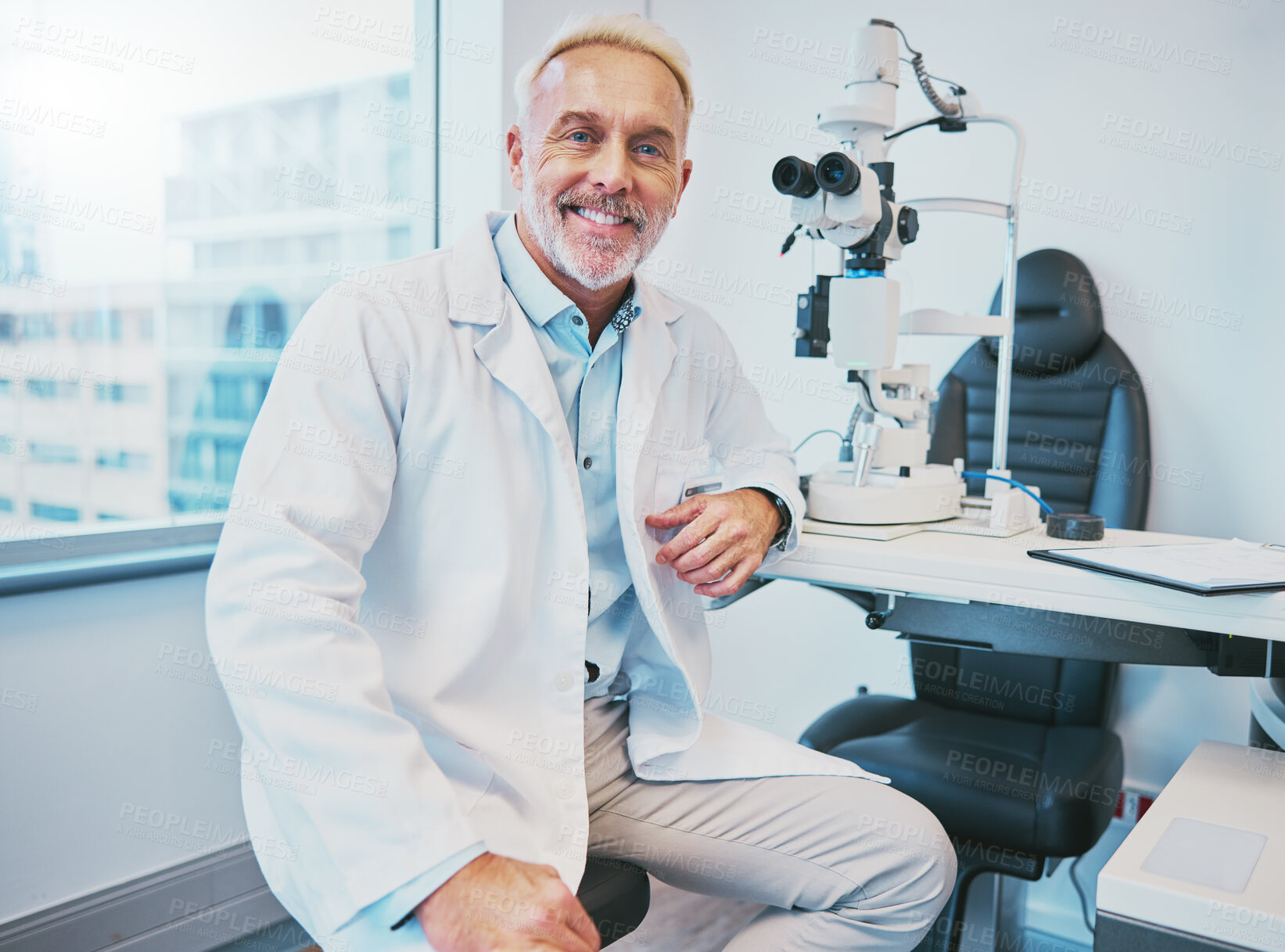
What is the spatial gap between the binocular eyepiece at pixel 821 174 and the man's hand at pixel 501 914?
882 millimetres

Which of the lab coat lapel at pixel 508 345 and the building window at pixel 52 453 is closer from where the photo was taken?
the lab coat lapel at pixel 508 345

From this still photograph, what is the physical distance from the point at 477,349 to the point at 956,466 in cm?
84

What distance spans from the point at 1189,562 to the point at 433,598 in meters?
0.91

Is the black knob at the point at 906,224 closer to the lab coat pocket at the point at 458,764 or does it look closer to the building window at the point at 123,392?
the lab coat pocket at the point at 458,764

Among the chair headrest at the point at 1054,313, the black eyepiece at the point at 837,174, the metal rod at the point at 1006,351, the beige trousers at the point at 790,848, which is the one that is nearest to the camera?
the beige trousers at the point at 790,848

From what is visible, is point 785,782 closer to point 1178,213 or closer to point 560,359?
point 560,359

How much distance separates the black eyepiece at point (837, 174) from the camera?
1232 mm

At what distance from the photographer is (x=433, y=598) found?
103 centimetres

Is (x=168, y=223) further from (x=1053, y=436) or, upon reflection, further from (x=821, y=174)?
(x=1053, y=436)

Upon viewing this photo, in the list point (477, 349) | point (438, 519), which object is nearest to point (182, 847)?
point (438, 519)

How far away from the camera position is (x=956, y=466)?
154 cm

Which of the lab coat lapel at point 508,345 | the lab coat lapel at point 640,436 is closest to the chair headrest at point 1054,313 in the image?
the lab coat lapel at point 640,436

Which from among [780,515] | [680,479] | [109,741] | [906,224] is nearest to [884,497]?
[780,515]

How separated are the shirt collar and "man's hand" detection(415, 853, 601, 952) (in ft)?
2.13
